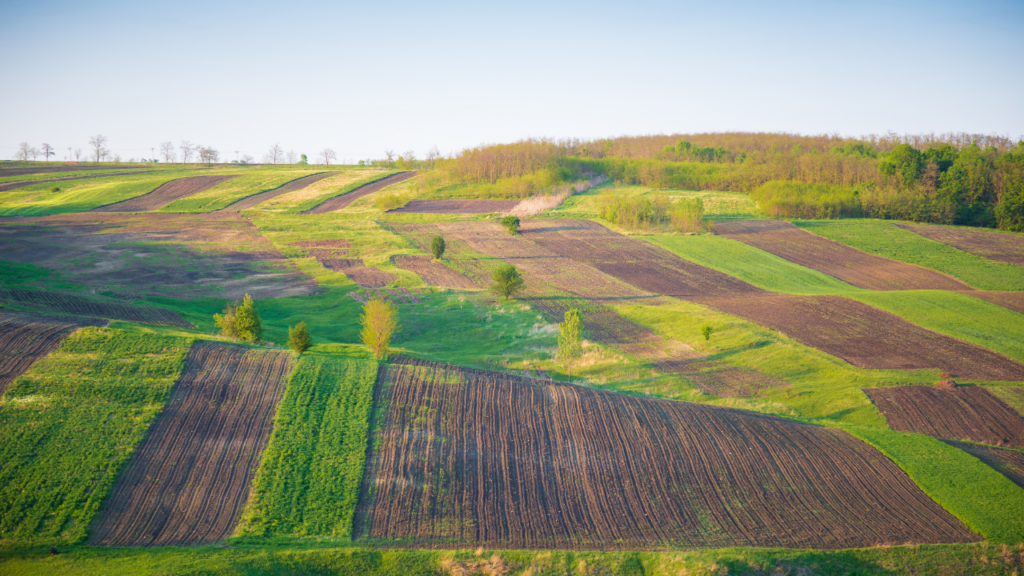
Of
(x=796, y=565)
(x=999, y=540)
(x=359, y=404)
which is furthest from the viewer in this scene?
(x=359, y=404)

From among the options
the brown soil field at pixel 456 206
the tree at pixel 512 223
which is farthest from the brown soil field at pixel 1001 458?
the brown soil field at pixel 456 206

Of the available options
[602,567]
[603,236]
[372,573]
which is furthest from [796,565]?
[603,236]

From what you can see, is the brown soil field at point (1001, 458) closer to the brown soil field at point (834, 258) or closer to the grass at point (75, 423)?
the grass at point (75, 423)

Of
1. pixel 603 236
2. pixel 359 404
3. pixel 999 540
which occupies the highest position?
pixel 603 236

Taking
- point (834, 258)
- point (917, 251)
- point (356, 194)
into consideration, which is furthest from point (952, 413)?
point (356, 194)

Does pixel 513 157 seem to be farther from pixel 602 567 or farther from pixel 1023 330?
pixel 602 567

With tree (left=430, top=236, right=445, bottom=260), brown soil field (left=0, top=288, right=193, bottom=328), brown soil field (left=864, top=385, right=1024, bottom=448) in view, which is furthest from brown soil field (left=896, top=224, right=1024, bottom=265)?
brown soil field (left=0, top=288, right=193, bottom=328)
